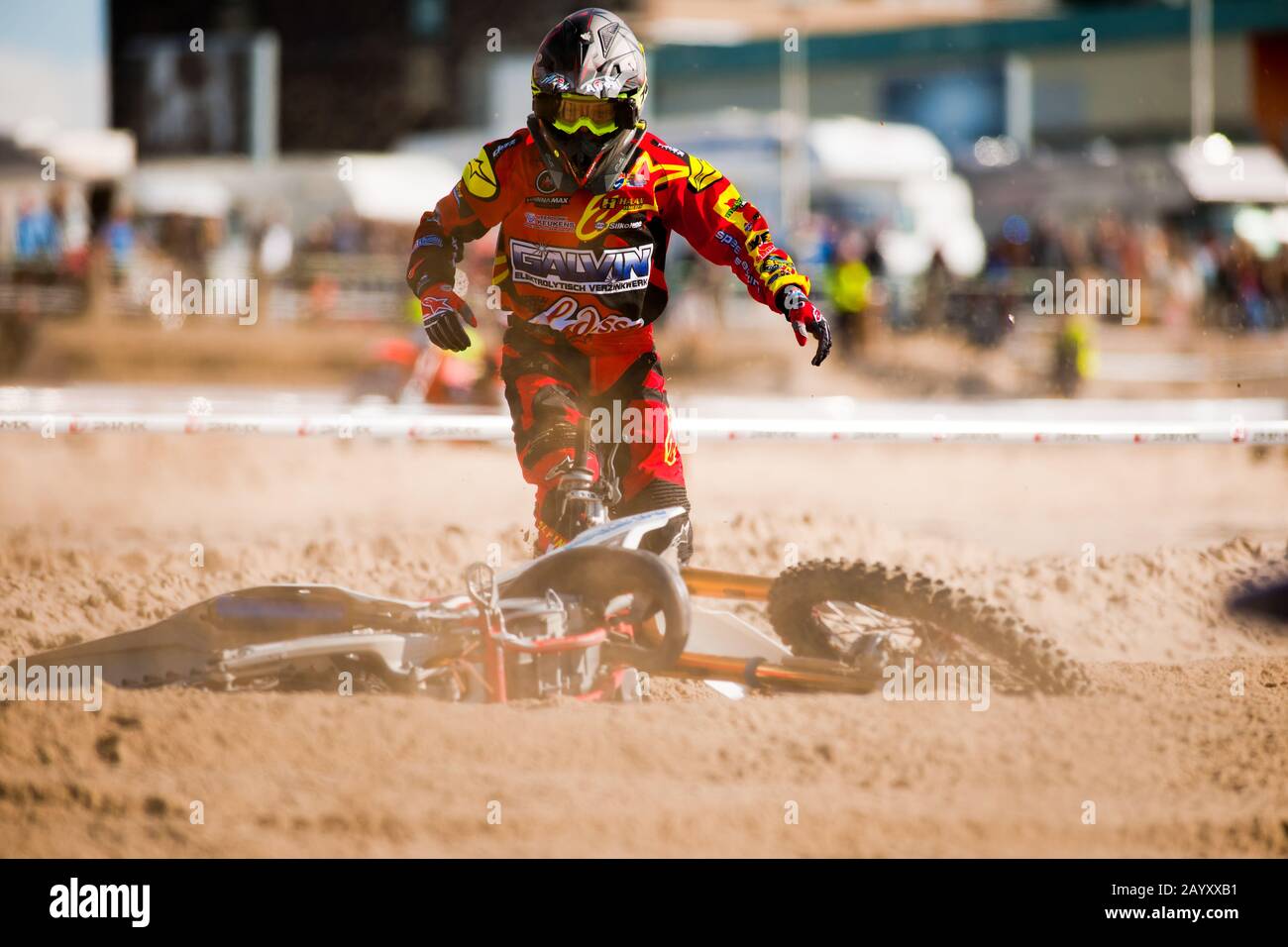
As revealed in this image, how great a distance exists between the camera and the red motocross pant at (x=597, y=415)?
4941 millimetres

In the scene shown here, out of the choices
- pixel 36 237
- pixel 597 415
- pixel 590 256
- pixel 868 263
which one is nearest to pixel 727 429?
pixel 597 415

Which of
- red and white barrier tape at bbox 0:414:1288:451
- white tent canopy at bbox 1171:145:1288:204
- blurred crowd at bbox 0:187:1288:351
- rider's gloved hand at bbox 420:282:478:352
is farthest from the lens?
white tent canopy at bbox 1171:145:1288:204

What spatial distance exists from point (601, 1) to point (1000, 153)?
923 cm

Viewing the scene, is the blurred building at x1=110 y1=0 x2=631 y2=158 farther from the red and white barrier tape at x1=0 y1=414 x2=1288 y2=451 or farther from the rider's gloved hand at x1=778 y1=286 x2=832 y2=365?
the rider's gloved hand at x1=778 y1=286 x2=832 y2=365

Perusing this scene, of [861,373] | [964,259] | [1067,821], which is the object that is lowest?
[1067,821]

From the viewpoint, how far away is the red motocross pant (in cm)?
494

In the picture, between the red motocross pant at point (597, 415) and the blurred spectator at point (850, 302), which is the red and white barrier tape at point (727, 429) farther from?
the blurred spectator at point (850, 302)

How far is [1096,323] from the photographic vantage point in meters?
21.0

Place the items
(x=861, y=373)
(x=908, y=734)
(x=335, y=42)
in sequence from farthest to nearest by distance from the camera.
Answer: (x=335, y=42), (x=861, y=373), (x=908, y=734)

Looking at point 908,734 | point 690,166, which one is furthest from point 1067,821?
point 690,166

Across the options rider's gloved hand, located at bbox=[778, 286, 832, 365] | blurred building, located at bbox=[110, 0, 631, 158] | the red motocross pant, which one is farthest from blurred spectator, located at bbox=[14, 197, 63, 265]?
rider's gloved hand, located at bbox=[778, 286, 832, 365]

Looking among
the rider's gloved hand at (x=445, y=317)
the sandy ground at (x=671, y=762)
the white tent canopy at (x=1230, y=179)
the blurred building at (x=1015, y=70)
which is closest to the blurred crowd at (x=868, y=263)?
the white tent canopy at (x=1230, y=179)

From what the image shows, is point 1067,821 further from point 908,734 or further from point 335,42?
point 335,42

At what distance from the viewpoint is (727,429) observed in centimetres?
584
